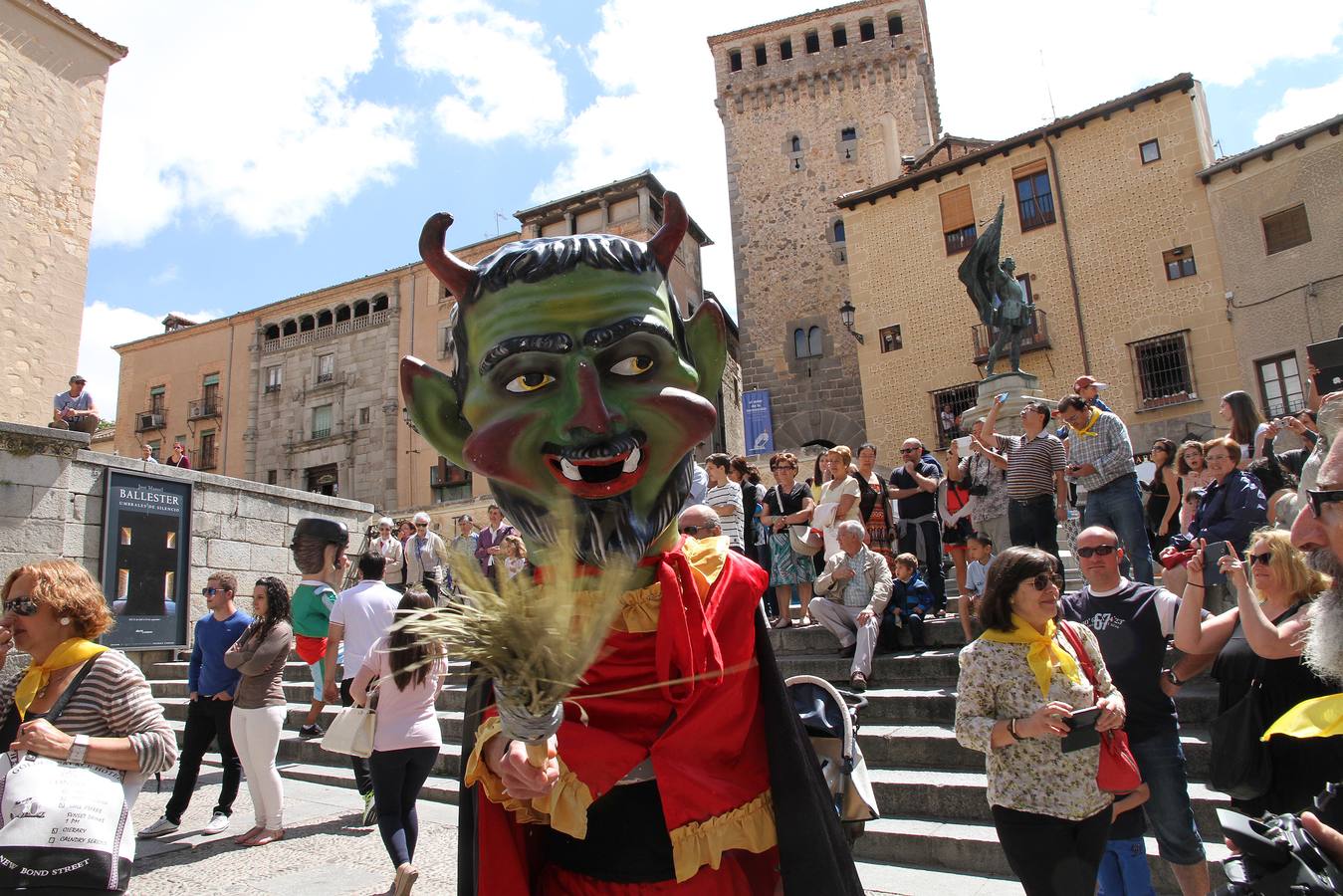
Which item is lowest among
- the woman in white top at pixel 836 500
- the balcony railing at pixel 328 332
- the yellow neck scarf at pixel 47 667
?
the yellow neck scarf at pixel 47 667

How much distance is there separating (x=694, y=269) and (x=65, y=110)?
2088 cm

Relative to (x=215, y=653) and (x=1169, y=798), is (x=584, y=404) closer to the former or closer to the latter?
(x=1169, y=798)

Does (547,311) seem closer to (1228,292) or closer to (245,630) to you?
(245,630)

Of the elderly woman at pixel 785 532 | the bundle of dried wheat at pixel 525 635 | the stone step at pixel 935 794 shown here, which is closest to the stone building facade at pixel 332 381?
the elderly woman at pixel 785 532

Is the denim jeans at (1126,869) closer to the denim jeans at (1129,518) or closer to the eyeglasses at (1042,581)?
A: the eyeglasses at (1042,581)

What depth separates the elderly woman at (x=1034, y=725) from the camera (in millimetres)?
3033

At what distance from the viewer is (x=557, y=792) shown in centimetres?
143

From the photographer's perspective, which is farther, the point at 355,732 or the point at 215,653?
the point at 215,653

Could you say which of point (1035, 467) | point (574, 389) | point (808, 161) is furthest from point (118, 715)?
point (808, 161)

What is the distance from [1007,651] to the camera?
10.5 feet

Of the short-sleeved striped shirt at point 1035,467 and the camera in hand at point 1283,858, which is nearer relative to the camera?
the camera in hand at point 1283,858

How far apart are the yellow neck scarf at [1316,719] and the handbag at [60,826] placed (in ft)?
10.6

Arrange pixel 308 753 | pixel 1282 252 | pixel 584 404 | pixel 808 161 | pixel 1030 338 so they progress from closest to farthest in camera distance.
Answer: pixel 584 404
pixel 308 753
pixel 1282 252
pixel 1030 338
pixel 808 161

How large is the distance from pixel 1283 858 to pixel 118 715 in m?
3.32
